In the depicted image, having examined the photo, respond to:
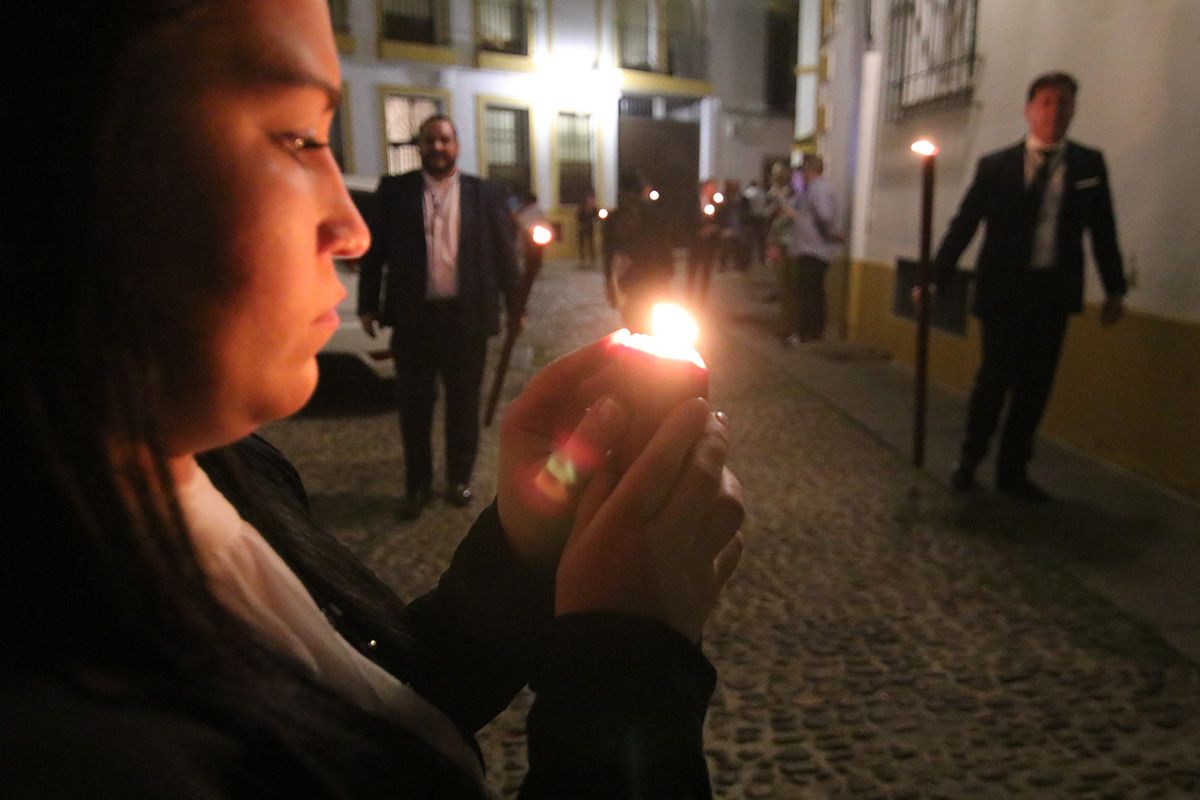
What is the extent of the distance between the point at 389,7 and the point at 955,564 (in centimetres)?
2427

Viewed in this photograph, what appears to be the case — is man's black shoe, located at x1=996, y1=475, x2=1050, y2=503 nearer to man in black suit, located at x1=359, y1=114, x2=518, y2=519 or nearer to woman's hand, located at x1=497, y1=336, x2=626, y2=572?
man in black suit, located at x1=359, y1=114, x2=518, y2=519

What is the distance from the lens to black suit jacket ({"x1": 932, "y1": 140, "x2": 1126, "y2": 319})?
466cm

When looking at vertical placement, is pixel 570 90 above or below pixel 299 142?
above

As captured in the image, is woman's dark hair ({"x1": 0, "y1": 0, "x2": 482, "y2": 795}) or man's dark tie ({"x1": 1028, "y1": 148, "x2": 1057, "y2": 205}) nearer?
woman's dark hair ({"x1": 0, "y1": 0, "x2": 482, "y2": 795})

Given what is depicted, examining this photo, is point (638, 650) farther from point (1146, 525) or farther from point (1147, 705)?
point (1146, 525)

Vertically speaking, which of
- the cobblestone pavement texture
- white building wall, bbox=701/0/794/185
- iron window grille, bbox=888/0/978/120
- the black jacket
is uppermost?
white building wall, bbox=701/0/794/185

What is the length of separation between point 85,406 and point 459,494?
4.30 metres

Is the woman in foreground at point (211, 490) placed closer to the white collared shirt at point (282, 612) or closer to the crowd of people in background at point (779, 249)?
the white collared shirt at point (282, 612)

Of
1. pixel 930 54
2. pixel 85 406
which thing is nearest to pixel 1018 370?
pixel 930 54

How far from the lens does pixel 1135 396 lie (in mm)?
5273

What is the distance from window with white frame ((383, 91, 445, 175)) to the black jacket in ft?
79.9

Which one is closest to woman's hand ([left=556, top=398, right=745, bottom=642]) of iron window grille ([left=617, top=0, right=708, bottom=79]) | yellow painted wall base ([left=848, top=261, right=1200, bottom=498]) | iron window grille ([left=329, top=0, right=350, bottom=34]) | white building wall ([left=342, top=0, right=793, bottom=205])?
yellow painted wall base ([left=848, top=261, right=1200, bottom=498])

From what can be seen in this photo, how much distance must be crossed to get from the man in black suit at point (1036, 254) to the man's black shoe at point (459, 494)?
2820 millimetres

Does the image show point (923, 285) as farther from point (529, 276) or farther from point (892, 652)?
point (892, 652)
